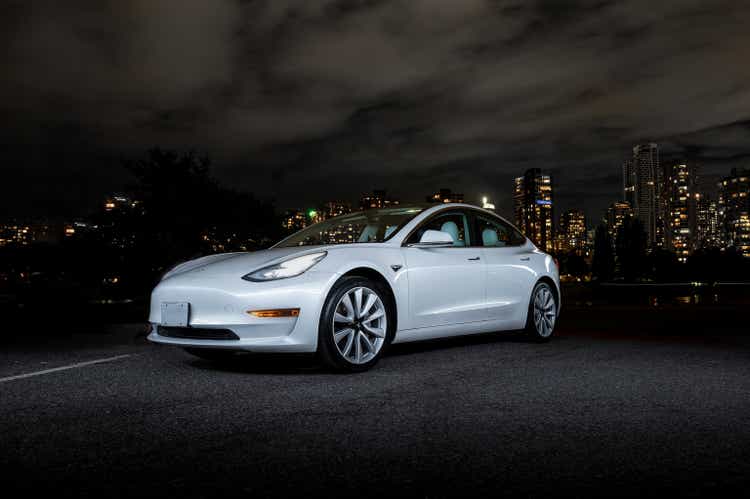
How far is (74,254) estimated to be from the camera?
159 feet

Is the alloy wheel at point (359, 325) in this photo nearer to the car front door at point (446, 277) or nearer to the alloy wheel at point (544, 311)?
the car front door at point (446, 277)

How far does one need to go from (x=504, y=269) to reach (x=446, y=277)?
1.12 metres

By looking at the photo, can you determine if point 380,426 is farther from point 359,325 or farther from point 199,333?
point 199,333

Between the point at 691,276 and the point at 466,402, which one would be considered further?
the point at 691,276

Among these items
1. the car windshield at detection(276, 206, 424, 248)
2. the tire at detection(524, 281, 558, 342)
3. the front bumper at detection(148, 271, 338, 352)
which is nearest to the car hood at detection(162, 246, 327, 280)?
the front bumper at detection(148, 271, 338, 352)

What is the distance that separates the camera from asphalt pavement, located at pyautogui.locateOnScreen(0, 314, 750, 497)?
9.93ft

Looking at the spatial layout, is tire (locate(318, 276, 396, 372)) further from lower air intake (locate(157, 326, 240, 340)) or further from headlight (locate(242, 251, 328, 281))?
lower air intake (locate(157, 326, 240, 340))

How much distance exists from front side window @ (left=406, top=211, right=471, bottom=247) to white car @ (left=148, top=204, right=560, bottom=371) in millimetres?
14

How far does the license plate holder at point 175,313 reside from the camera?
577 centimetres

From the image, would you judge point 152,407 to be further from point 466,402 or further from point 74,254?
point 74,254

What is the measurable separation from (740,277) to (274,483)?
11575 centimetres

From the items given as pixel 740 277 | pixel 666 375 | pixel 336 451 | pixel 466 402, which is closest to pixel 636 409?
pixel 466 402

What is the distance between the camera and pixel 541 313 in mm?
8305

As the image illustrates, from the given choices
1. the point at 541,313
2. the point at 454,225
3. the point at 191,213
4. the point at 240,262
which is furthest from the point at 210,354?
the point at 191,213
